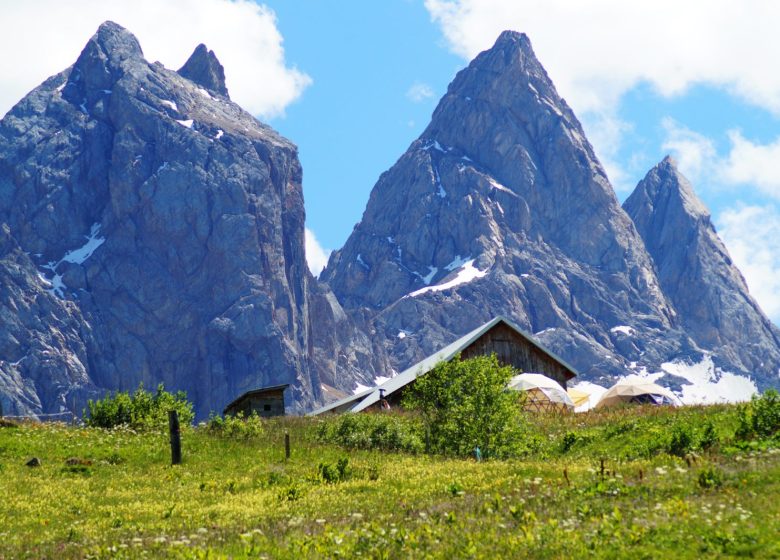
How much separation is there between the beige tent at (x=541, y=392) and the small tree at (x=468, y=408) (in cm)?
2925

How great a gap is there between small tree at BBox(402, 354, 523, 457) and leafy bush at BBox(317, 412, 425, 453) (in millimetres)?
831

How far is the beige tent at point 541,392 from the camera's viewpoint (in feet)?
215

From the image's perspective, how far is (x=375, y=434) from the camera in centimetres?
3575

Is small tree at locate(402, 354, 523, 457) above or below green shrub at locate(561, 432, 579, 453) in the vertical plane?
above

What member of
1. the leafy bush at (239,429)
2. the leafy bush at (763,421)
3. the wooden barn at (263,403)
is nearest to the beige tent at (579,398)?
the wooden barn at (263,403)

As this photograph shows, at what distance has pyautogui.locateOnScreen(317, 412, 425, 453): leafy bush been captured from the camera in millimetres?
34625

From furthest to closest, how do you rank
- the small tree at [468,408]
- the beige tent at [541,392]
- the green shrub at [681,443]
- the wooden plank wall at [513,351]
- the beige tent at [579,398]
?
the beige tent at [579,398] < the wooden plank wall at [513,351] < the beige tent at [541,392] < the small tree at [468,408] < the green shrub at [681,443]

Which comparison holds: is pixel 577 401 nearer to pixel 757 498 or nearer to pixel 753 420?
pixel 753 420

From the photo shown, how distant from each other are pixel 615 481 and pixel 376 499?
5.46m

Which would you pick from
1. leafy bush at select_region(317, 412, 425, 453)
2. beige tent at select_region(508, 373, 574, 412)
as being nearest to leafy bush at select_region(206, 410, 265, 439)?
leafy bush at select_region(317, 412, 425, 453)

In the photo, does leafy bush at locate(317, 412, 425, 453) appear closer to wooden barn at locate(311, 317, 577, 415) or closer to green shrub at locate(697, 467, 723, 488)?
green shrub at locate(697, 467, 723, 488)

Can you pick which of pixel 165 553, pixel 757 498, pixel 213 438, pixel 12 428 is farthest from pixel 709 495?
pixel 12 428

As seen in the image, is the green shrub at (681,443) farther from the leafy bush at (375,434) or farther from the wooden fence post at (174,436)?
the wooden fence post at (174,436)

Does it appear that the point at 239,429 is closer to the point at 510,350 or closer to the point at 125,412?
the point at 125,412
